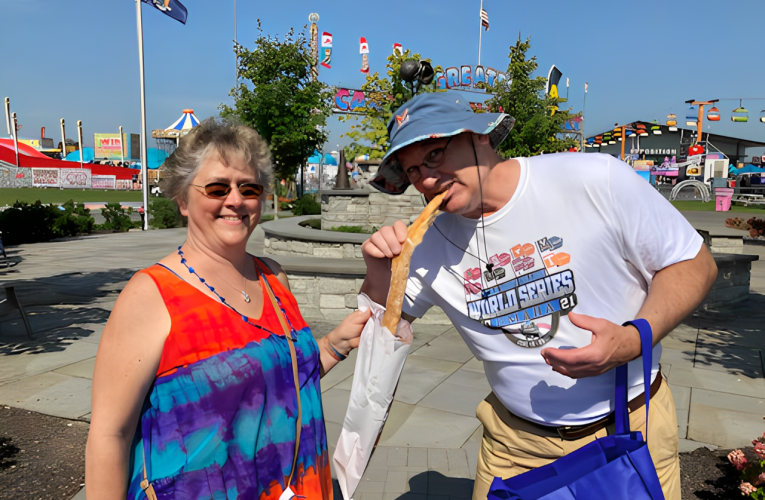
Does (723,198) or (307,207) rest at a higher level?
(723,198)

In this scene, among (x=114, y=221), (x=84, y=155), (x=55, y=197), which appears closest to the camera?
(x=114, y=221)

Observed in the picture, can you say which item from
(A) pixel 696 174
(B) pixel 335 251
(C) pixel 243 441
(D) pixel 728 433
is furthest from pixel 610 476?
(A) pixel 696 174

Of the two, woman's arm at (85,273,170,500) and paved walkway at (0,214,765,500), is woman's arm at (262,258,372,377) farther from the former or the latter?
paved walkway at (0,214,765,500)

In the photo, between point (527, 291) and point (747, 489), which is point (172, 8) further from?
point (747, 489)

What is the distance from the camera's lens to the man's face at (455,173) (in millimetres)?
1793

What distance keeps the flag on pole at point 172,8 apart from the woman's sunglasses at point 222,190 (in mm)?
25687

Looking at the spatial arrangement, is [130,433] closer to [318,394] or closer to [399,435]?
[318,394]

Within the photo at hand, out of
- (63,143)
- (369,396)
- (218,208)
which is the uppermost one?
(63,143)

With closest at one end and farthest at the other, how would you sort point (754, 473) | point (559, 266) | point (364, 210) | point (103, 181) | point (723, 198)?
point (559, 266), point (754, 473), point (364, 210), point (723, 198), point (103, 181)

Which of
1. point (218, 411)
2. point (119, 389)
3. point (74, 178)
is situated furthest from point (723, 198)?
point (74, 178)

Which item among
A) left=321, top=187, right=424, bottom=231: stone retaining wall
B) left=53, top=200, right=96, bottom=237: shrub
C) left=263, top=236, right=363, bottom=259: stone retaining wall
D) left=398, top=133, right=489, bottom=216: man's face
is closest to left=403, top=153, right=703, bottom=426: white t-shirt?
left=398, top=133, right=489, bottom=216: man's face

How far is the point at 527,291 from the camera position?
1.79 m

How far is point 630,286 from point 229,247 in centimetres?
131

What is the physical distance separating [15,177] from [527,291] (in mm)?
67002
